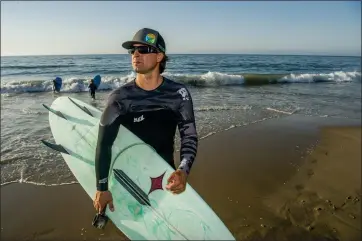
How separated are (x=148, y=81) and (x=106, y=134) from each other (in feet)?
1.90

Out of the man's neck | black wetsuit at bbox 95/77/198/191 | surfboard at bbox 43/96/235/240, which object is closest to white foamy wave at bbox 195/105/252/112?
surfboard at bbox 43/96/235/240

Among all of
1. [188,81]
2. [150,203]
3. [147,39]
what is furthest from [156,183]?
[188,81]

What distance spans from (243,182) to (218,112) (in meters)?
6.24

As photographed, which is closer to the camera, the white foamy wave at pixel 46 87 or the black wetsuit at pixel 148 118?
the black wetsuit at pixel 148 118

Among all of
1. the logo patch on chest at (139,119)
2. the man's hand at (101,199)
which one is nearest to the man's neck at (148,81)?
the logo patch on chest at (139,119)

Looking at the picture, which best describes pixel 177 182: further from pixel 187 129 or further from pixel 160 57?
pixel 160 57

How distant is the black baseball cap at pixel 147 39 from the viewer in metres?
2.37

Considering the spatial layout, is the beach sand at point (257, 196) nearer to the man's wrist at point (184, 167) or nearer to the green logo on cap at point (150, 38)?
the man's wrist at point (184, 167)

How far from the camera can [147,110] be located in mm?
2508

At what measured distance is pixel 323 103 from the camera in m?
14.5

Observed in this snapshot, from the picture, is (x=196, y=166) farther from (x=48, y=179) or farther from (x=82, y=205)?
(x=48, y=179)

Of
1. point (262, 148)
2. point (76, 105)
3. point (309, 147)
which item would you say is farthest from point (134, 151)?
point (309, 147)

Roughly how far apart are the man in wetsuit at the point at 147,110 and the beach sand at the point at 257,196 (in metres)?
2.34

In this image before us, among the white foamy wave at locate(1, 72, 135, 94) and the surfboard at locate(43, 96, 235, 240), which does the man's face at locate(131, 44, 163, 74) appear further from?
the white foamy wave at locate(1, 72, 135, 94)
